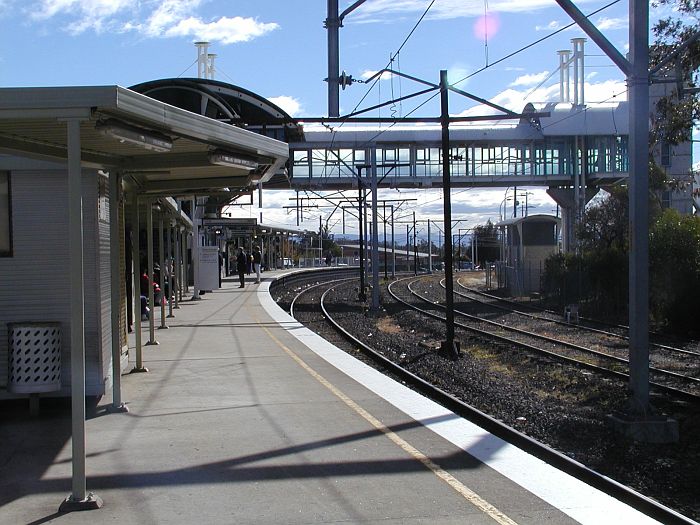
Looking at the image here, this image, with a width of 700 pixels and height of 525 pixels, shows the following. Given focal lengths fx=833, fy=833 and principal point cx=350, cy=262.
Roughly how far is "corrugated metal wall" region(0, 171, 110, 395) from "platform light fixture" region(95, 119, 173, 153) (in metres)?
2.20

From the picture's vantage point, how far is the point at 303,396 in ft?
32.4

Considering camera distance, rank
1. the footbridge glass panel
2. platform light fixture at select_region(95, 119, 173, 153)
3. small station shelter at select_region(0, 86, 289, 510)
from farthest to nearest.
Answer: the footbridge glass panel < small station shelter at select_region(0, 86, 289, 510) < platform light fixture at select_region(95, 119, 173, 153)

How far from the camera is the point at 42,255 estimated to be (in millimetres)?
8656

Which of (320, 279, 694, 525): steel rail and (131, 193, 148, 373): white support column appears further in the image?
(131, 193, 148, 373): white support column

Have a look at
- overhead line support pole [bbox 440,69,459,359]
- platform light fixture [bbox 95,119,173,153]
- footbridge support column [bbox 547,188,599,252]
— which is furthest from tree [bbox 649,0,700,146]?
footbridge support column [bbox 547,188,599,252]

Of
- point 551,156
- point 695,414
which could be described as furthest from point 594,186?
point 695,414

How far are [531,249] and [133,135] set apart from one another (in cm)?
2977

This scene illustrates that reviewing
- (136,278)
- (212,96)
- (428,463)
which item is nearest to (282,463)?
(428,463)

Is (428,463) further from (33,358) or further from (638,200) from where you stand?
(33,358)

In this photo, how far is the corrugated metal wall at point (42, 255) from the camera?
857cm

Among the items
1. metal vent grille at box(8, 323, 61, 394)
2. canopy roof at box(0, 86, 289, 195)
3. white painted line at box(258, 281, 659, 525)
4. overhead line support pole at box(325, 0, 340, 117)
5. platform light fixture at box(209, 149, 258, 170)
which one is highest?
overhead line support pole at box(325, 0, 340, 117)

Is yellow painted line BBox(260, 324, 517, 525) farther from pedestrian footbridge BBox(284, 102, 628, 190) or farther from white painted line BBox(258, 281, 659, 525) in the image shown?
pedestrian footbridge BBox(284, 102, 628, 190)

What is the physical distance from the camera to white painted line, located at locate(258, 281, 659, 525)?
5.68 meters

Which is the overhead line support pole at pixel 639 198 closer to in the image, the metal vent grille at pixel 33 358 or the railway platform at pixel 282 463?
the railway platform at pixel 282 463
